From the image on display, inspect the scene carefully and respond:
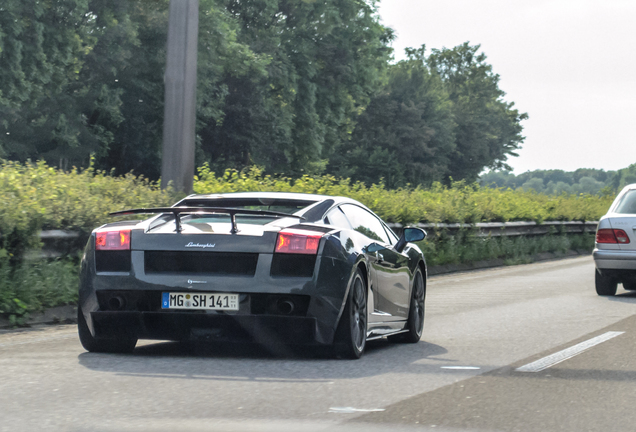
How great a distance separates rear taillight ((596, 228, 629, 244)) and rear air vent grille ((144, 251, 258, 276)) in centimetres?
858

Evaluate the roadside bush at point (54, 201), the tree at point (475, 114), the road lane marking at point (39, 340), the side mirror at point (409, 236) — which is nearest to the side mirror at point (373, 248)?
the side mirror at point (409, 236)

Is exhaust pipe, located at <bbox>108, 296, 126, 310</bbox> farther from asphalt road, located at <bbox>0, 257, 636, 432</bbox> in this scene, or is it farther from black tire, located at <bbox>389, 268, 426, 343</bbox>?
black tire, located at <bbox>389, 268, 426, 343</bbox>

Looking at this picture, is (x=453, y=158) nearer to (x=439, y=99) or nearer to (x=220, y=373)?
(x=439, y=99)

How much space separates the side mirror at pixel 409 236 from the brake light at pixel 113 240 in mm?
2559

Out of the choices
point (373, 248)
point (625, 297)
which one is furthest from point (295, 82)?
point (373, 248)

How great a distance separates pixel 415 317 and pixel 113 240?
9.85 feet

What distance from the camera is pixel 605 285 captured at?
563 inches

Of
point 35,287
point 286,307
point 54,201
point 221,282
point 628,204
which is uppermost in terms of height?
point 628,204

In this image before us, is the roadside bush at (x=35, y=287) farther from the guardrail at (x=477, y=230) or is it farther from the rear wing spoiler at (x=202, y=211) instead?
the rear wing spoiler at (x=202, y=211)

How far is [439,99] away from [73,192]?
2697 inches

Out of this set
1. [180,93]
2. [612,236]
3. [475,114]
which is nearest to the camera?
[180,93]

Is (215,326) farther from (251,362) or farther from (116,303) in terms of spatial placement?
(116,303)

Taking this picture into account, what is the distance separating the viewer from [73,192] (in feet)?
36.5

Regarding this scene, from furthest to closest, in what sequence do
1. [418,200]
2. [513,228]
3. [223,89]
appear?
[223,89] < [513,228] < [418,200]
